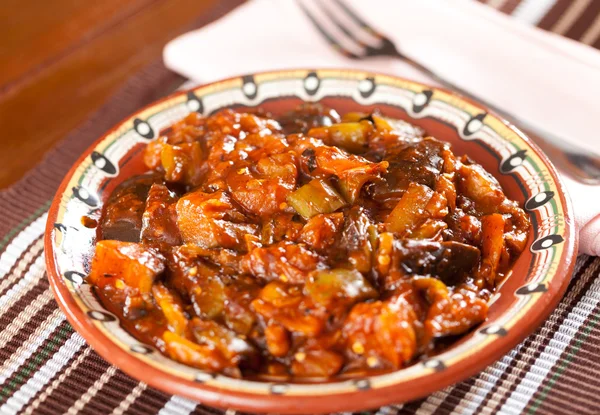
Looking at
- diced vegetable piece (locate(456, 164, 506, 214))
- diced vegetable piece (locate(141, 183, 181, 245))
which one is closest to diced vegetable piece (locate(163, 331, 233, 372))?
diced vegetable piece (locate(141, 183, 181, 245))

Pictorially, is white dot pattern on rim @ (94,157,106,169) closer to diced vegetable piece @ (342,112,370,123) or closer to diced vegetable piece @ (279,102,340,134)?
diced vegetable piece @ (279,102,340,134)

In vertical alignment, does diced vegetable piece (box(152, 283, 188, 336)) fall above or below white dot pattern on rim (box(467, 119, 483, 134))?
below

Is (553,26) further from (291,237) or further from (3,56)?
(3,56)

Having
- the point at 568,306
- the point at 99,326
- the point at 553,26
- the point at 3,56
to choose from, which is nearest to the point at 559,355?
the point at 568,306

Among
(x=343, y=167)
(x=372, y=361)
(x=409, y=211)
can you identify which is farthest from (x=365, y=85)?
(x=372, y=361)

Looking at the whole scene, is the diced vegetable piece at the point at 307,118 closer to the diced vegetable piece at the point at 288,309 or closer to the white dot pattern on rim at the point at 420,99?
the white dot pattern on rim at the point at 420,99

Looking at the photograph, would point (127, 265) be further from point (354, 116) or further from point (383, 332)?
point (354, 116)

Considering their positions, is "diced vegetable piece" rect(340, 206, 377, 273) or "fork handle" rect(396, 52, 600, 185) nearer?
"diced vegetable piece" rect(340, 206, 377, 273)

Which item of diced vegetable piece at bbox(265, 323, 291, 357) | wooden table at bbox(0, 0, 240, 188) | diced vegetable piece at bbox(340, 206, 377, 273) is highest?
diced vegetable piece at bbox(340, 206, 377, 273)
